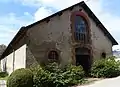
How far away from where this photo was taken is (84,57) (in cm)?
2747

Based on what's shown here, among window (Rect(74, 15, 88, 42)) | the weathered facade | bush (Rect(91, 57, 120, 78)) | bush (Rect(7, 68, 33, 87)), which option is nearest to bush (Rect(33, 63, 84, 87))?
bush (Rect(7, 68, 33, 87))

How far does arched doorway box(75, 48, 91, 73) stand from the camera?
26.2m

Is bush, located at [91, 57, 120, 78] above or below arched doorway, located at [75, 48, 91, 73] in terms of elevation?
below

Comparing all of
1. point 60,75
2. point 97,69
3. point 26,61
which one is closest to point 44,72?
point 60,75

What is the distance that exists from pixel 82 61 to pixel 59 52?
14.7 feet

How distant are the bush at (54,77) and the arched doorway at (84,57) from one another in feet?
14.6

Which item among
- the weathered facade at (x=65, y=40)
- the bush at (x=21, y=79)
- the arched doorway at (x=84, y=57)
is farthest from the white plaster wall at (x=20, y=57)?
the arched doorway at (x=84, y=57)

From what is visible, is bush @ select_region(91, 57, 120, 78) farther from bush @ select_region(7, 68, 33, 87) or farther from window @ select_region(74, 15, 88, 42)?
bush @ select_region(7, 68, 33, 87)

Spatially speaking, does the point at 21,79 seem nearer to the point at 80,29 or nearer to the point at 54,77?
the point at 54,77

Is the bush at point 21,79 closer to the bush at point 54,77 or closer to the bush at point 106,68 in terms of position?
the bush at point 54,77

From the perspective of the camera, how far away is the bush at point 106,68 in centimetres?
2434

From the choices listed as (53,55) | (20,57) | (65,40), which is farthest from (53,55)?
(20,57)

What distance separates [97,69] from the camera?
2503 centimetres

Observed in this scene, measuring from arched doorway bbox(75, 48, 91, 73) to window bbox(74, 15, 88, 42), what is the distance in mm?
1119
